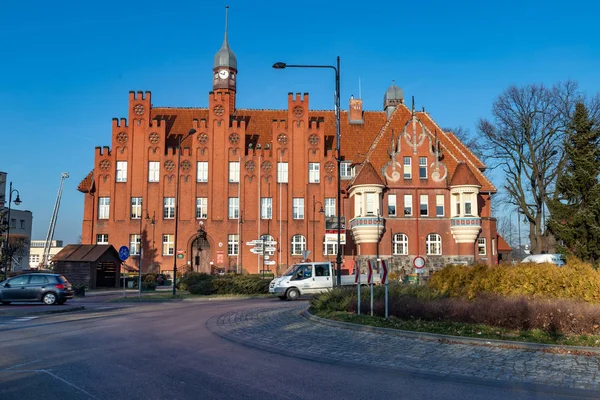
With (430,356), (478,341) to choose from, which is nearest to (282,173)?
(478,341)

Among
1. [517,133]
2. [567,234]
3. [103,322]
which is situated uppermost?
[517,133]

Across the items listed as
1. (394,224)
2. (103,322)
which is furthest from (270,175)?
(103,322)

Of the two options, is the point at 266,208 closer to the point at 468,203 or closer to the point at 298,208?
the point at 298,208

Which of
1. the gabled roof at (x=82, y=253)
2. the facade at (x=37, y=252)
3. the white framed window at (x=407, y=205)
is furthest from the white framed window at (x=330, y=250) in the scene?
the facade at (x=37, y=252)

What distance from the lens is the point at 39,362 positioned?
1050 cm

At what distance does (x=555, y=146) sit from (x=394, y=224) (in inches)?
565

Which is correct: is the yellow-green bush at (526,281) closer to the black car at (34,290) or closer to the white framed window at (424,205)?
the black car at (34,290)

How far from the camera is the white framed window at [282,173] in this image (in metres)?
52.4

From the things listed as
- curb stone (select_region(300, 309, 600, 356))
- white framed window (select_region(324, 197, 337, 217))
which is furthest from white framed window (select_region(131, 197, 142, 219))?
curb stone (select_region(300, 309, 600, 356))

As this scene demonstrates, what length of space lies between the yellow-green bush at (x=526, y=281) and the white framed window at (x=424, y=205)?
28348mm

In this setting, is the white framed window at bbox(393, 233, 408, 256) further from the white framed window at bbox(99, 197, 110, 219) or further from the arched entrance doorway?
the white framed window at bbox(99, 197, 110, 219)

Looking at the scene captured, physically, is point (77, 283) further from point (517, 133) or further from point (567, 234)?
point (517, 133)

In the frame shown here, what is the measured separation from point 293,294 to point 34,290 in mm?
12484

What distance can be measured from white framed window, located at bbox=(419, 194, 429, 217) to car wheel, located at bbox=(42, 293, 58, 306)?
30.9 m
